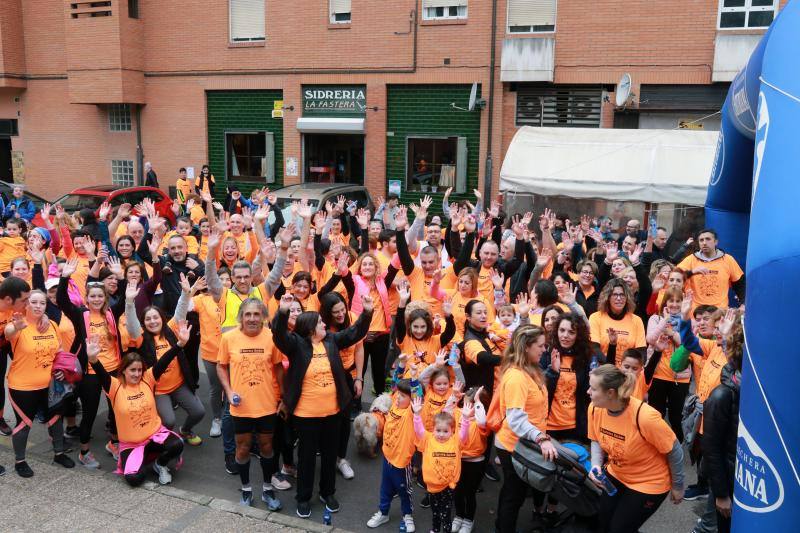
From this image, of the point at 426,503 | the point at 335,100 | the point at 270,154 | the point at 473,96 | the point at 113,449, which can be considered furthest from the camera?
the point at 270,154

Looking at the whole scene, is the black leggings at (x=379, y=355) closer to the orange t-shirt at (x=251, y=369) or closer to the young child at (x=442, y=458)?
the orange t-shirt at (x=251, y=369)

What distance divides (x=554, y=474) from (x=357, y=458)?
241 centimetres

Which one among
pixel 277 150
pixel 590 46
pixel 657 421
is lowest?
pixel 657 421

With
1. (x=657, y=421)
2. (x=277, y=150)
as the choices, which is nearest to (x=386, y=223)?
(x=657, y=421)

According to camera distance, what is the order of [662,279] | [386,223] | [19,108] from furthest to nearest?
[19,108] → [386,223] → [662,279]

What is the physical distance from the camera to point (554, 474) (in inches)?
181

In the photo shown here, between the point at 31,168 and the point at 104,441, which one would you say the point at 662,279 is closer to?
the point at 104,441

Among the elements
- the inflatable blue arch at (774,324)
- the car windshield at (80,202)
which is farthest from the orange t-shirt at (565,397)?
the car windshield at (80,202)

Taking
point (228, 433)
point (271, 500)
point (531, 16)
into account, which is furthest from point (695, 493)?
point (531, 16)

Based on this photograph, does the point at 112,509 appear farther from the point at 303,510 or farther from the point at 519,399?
the point at 519,399

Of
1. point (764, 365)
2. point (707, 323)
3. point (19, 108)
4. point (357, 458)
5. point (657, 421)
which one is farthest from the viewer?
point (19, 108)

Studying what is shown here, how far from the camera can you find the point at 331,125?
62.1 feet

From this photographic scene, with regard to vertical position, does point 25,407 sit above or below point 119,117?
below

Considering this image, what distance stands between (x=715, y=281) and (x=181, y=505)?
5.96 m
